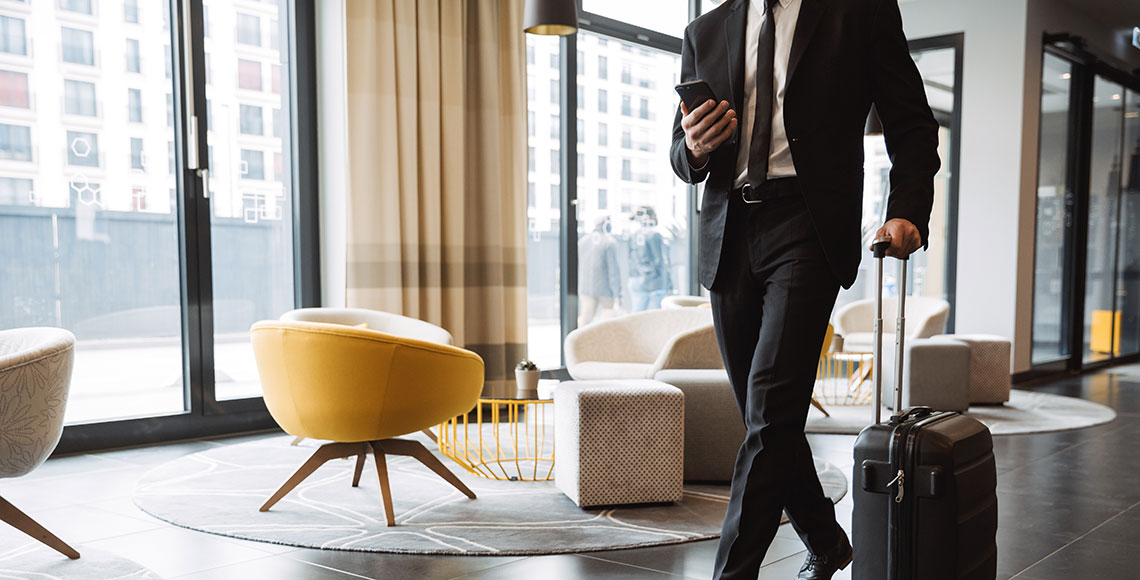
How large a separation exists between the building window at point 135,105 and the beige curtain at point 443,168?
3.16 feet

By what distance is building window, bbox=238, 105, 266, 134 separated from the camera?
4809 millimetres

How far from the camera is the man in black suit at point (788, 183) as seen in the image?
1795 millimetres

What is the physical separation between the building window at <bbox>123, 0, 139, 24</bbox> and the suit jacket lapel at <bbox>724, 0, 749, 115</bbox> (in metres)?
3.49

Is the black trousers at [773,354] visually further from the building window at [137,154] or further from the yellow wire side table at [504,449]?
the building window at [137,154]

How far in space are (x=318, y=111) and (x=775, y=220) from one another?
12.2 ft

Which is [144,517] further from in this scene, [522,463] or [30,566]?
[522,463]

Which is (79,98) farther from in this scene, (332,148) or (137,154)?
(332,148)

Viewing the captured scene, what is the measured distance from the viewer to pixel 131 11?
444cm

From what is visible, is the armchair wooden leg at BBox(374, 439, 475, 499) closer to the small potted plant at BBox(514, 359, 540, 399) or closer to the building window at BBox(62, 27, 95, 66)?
the small potted plant at BBox(514, 359, 540, 399)

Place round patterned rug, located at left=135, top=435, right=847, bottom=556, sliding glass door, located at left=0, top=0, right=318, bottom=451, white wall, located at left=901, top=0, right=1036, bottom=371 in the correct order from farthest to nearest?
white wall, located at left=901, top=0, right=1036, bottom=371 < sliding glass door, located at left=0, top=0, right=318, bottom=451 < round patterned rug, located at left=135, top=435, right=847, bottom=556

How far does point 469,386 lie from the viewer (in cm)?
313

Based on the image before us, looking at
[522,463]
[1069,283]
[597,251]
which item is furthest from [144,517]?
[1069,283]

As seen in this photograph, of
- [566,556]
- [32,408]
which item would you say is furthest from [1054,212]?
[32,408]

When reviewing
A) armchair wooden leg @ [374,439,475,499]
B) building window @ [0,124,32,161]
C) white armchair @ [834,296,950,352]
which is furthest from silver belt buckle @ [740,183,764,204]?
white armchair @ [834,296,950,352]
